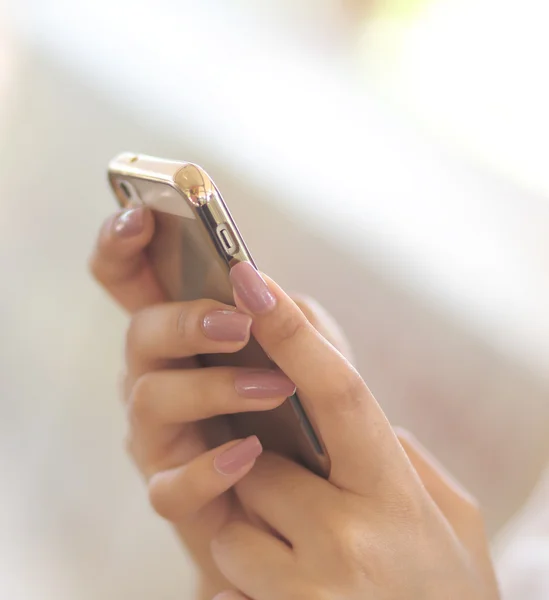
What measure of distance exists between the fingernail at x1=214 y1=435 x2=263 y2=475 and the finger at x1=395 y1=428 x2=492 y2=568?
0.54 ft

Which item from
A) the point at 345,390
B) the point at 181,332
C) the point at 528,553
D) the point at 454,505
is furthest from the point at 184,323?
the point at 528,553

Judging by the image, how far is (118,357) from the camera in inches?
39.0

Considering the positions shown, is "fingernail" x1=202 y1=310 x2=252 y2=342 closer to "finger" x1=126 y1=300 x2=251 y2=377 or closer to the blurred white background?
"finger" x1=126 y1=300 x2=251 y2=377

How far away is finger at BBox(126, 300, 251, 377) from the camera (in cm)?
35

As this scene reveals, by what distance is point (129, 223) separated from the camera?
1.39ft

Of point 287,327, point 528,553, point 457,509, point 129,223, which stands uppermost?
point 129,223

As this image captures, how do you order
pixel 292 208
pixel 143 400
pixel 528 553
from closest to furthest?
pixel 143 400 → pixel 528 553 → pixel 292 208

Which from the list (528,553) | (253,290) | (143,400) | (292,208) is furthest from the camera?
(292,208)

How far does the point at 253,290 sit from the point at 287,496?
0.51 ft

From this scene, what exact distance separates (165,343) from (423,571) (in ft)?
0.75

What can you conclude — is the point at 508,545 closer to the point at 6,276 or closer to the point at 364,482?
the point at 364,482

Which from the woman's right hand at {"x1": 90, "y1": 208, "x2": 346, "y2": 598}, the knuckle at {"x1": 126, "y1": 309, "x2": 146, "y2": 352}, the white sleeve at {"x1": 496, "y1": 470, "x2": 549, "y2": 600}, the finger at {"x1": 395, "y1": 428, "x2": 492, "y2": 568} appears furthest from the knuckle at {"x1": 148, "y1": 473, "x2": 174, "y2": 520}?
the white sleeve at {"x1": 496, "y1": 470, "x2": 549, "y2": 600}

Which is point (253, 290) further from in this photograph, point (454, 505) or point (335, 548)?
point (454, 505)

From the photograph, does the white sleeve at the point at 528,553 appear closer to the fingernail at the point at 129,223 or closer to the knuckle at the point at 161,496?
the knuckle at the point at 161,496
